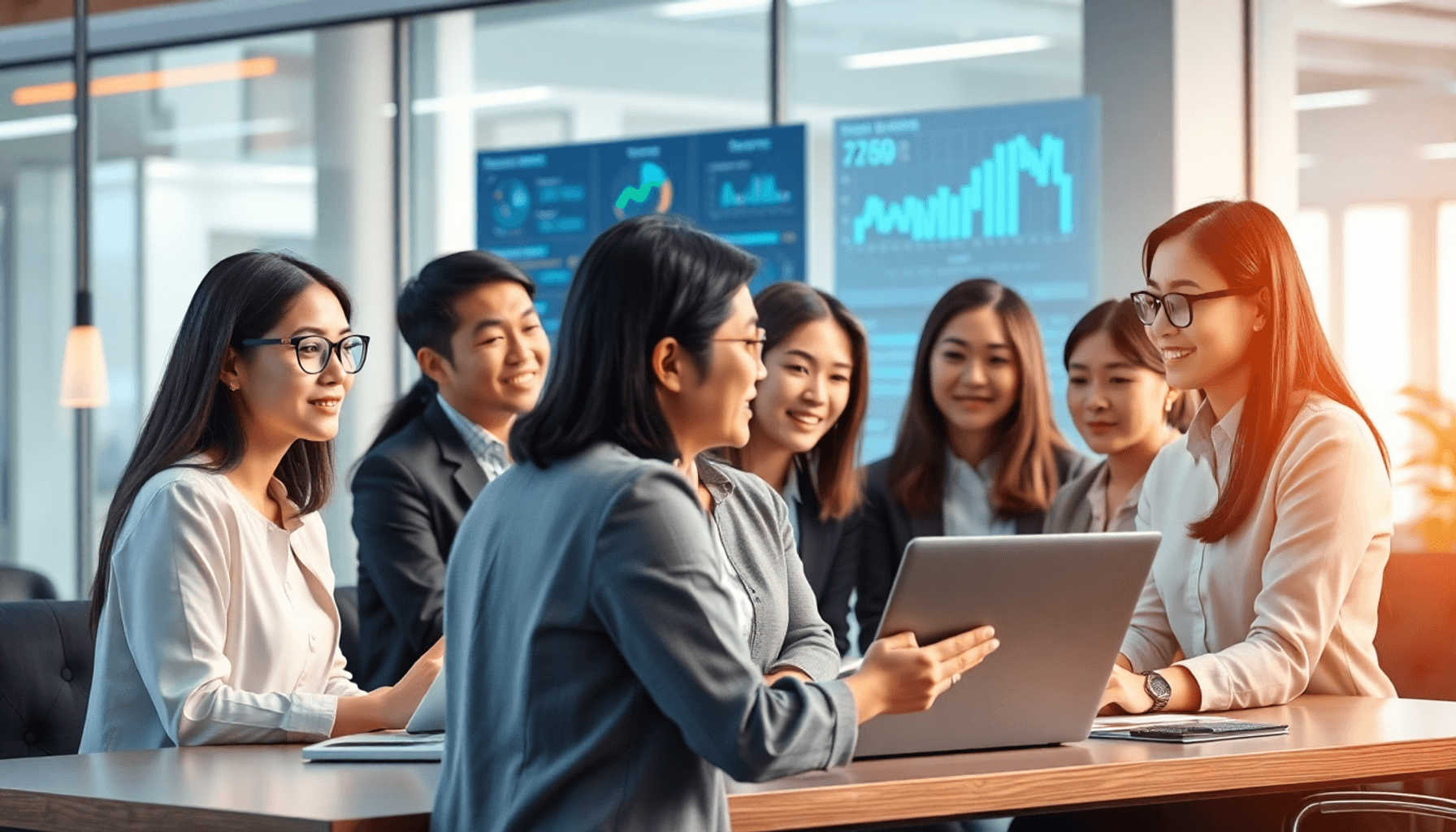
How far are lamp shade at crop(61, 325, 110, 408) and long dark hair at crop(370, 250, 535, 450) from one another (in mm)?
2411

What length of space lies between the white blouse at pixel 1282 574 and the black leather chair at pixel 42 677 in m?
1.98

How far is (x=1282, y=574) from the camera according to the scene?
9.29 ft

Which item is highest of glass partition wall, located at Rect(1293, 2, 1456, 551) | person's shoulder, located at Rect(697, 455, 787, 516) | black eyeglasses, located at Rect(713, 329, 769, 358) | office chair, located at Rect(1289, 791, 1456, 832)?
glass partition wall, located at Rect(1293, 2, 1456, 551)

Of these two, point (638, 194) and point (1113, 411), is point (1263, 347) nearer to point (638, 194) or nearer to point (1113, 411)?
point (1113, 411)

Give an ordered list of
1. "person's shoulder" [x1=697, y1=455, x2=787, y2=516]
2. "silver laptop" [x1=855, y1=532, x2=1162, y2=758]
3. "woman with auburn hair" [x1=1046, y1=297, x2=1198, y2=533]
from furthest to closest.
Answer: "woman with auburn hair" [x1=1046, y1=297, x2=1198, y2=533] < "person's shoulder" [x1=697, y1=455, x2=787, y2=516] < "silver laptop" [x1=855, y1=532, x2=1162, y2=758]

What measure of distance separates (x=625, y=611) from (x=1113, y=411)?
95.5 inches

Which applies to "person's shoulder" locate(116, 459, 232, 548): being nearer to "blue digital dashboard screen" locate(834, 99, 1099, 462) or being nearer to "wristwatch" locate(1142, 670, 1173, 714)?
"wristwatch" locate(1142, 670, 1173, 714)

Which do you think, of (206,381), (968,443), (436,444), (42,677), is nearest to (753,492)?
(206,381)

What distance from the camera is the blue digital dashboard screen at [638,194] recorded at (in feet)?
21.8

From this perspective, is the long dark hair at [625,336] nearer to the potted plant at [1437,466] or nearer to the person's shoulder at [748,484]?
the person's shoulder at [748,484]

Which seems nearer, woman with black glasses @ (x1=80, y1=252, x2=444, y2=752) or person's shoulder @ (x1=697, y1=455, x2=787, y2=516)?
woman with black glasses @ (x1=80, y1=252, x2=444, y2=752)

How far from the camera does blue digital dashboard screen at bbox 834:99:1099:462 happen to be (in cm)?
608

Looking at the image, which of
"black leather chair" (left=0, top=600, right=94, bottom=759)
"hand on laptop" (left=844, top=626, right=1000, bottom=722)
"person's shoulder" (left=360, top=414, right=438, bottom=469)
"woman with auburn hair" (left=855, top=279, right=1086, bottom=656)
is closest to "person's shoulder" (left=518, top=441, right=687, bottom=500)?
"hand on laptop" (left=844, top=626, right=1000, bottom=722)

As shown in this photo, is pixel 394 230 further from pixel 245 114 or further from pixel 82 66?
pixel 82 66
